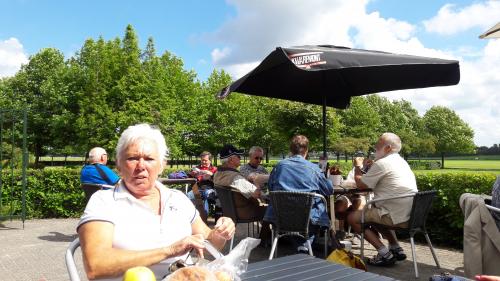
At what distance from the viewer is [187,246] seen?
1.79 meters

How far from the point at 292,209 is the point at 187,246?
9.70 feet

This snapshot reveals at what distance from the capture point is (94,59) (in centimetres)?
2725

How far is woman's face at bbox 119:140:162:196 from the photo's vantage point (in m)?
2.17

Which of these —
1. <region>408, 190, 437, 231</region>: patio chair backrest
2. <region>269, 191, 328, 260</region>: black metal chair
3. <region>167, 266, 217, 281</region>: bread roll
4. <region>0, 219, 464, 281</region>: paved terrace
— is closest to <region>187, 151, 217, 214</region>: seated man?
<region>0, 219, 464, 281</region>: paved terrace

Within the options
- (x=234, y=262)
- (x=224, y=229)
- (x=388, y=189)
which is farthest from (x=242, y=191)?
(x=234, y=262)

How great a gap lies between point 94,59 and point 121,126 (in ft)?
20.2

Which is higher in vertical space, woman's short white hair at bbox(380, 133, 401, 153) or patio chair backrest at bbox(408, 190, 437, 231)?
woman's short white hair at bbox(380, 133, 401, 153)

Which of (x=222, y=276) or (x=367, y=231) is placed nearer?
(x=222, y=276)

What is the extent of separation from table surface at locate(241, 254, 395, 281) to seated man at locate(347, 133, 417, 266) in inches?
123

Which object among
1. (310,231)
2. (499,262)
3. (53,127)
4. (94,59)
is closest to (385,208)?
(310,231)

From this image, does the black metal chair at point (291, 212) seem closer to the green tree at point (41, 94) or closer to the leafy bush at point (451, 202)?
the leafy bush at point (451, 202)

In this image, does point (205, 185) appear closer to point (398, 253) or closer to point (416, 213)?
Answer: point (398, 253)

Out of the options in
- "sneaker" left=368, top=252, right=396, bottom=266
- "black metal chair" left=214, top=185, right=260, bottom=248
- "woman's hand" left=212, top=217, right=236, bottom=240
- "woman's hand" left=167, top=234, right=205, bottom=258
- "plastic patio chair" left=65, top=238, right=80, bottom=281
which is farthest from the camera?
"black metal chair" left=214, top=185, right=260, bottom=248

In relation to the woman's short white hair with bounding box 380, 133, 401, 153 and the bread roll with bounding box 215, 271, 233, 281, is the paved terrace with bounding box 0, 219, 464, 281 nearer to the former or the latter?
the woman's short white hair with bounding box 380, 133, 401, 153
